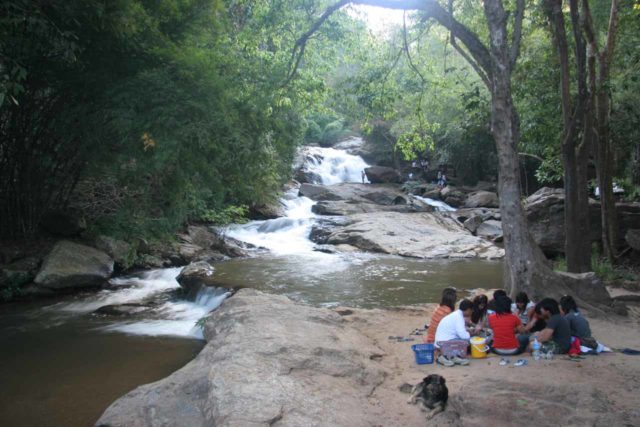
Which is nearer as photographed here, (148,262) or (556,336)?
(556,336)

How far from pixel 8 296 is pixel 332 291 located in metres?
7.02

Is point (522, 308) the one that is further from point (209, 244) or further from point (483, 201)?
point (483, 201)

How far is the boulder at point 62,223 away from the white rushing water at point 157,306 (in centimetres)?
168

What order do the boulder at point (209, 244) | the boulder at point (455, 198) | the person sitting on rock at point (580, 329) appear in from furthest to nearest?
the boulder at point (455, 198), the boulder at point (209, 244), the person sitting on rock at point (580, 329)

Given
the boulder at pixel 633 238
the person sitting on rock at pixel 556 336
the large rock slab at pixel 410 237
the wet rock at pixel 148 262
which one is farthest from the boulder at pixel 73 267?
the boulder at pixel 633 238

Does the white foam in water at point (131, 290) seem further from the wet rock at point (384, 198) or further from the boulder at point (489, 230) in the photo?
the wet rock at point (384, 198)

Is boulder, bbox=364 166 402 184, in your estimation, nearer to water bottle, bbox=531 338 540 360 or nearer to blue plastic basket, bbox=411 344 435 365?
blue plastic basket, bbox=411 344 435 365

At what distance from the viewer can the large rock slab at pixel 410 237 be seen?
16.8 metres

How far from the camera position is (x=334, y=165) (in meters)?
33.5

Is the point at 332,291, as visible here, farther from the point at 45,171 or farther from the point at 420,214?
the point at 420,214

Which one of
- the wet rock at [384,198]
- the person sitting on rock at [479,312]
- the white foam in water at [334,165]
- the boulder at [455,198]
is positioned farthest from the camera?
the white foam in water at [334,165]

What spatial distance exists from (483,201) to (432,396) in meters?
22.6

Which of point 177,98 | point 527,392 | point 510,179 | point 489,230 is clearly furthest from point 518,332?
point 489,230

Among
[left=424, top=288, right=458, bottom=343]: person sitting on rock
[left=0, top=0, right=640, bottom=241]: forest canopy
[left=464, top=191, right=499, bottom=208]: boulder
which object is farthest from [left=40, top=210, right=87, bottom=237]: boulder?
[left=464, top=191, right=499, bottom=208]: boulder
